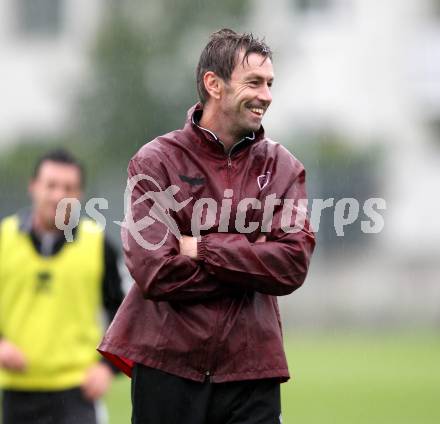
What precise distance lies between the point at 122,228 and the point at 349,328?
886 inches

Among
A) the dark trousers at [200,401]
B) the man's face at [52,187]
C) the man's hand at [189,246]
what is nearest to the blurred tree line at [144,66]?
the man's face at [52,187]

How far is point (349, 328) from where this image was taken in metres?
27.7

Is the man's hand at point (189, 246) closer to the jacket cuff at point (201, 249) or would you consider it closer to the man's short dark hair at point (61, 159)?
the jacket cuff at point (201, 249)

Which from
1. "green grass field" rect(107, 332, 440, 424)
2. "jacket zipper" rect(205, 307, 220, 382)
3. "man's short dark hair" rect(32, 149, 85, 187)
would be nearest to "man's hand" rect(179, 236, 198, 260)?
"jacket zipper" rect(205, 307, 220, 382)

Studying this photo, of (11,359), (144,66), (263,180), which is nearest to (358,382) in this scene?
(144,66)

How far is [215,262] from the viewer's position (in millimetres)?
5320

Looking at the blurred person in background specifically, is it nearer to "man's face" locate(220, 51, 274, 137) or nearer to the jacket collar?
the jacket collar

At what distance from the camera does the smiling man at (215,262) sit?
5.32 meters

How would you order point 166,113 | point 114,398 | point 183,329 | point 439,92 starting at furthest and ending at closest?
point 439,92 → point 166,113 → point 114,398 → point 183,329

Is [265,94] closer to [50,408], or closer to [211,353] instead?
[211,353]

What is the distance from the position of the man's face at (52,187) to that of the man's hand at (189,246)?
6.72 feet

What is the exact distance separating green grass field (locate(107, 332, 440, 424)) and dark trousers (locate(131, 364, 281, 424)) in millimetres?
7683

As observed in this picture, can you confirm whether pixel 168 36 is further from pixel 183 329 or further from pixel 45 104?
pixel 183 329

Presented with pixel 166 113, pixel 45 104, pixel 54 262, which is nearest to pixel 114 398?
pixel 54 262
